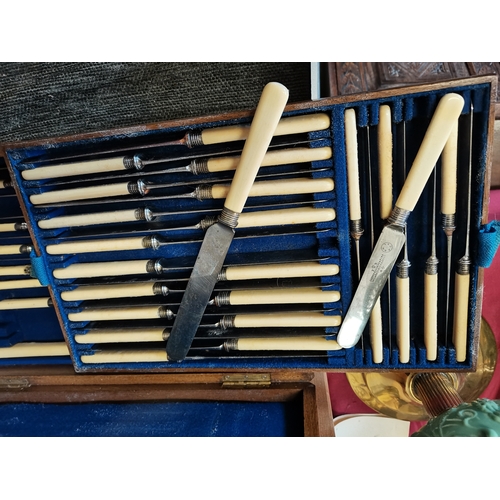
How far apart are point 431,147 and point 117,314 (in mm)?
516

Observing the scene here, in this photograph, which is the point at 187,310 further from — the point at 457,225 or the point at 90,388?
the point at 457,225

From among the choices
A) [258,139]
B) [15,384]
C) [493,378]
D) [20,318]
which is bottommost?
[493,378]

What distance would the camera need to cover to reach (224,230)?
56 cm

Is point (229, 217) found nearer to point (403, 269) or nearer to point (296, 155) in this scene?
point (296, 155)

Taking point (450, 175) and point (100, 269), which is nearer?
point (450, 175)

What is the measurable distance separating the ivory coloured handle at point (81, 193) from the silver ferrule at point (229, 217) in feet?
0.46

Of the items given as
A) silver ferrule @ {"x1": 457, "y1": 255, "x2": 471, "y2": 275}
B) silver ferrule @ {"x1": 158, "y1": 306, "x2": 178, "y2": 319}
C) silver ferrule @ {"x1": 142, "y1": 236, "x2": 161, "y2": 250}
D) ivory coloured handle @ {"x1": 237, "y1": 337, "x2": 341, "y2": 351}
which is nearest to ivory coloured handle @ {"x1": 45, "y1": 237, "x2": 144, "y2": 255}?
silver ferrule @ {"x1": 142, "y1": 236, "x2": 161, "y2": 250}

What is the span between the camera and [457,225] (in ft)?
1.84

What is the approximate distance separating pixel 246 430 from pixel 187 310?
0.23 meters

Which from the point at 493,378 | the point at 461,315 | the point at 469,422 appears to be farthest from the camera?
the point at 493,378

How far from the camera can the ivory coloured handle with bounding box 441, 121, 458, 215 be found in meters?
0.49

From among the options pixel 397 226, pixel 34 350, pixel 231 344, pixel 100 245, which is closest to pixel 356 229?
pixel 397 226

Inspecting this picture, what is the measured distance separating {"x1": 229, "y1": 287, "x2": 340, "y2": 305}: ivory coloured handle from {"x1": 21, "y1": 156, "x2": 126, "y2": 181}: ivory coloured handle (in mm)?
254

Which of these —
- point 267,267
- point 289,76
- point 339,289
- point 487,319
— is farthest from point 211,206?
point 487,319
